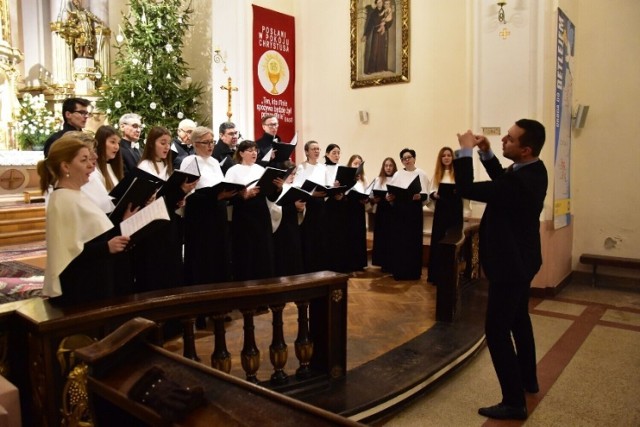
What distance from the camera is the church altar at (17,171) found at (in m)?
8.04

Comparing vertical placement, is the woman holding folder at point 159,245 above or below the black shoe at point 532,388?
above

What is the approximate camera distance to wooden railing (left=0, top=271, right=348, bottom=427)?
2016mm

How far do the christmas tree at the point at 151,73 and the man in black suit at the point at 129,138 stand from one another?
433 centimetres

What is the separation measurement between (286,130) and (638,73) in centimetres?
529

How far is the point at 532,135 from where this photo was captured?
10.2 ft

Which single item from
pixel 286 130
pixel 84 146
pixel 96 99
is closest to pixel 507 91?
pixel 286 130

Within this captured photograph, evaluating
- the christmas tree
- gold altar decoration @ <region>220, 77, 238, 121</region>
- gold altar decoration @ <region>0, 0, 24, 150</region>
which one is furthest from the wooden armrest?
gold altar decoration @ <region>0, 0, 24, 150</region>

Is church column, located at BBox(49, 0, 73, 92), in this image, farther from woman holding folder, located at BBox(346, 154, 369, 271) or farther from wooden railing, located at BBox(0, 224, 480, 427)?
wooden railing, located at BBox(0, 224, 480, 427)

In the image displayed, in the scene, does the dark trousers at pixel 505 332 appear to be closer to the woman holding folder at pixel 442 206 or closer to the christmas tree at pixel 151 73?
the woman holding folder at pixel 442 206

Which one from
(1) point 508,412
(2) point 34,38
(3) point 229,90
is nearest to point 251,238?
(1) point 508,412

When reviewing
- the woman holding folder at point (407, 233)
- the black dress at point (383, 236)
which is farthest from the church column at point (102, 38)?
the woman holding folder at point (407, 233)

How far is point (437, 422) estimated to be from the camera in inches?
128

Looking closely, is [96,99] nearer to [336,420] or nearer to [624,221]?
[624,221]

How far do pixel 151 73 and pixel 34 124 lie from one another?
222 cm
